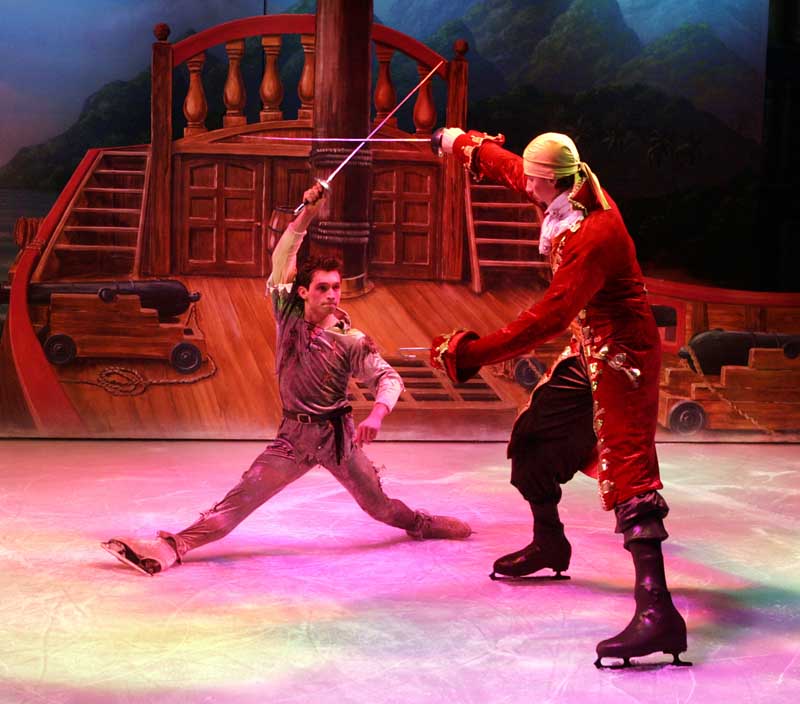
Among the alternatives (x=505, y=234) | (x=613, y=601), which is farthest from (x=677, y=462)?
(x=613, y=601)

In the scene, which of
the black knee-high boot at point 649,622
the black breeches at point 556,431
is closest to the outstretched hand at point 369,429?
the black breeches at point 556,431

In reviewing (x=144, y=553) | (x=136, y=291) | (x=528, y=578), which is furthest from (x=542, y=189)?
(x=136, y=291)

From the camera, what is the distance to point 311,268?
13.0ft

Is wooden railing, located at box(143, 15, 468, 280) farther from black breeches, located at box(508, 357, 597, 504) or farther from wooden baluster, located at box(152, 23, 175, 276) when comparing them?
black breeches, located at box(508, 357, 597, 504)

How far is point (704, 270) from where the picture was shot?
6668 millimetres

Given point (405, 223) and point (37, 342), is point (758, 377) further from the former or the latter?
point (37, 342)

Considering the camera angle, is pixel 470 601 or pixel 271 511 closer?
pixel 470 601

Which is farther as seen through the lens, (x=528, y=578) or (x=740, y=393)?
(x=740, y=393)

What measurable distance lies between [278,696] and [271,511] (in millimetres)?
1936

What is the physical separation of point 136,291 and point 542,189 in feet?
10.8

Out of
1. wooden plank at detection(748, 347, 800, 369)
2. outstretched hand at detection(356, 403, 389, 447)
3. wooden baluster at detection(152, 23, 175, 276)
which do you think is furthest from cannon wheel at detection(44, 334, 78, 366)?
wooden plank at detection(748, 347, 800, 369)

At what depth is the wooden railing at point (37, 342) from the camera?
6.12 m

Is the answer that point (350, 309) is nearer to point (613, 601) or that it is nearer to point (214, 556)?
point (214, 556)

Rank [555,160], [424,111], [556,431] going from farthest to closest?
[424,111]
[556,431]
[555,160]
